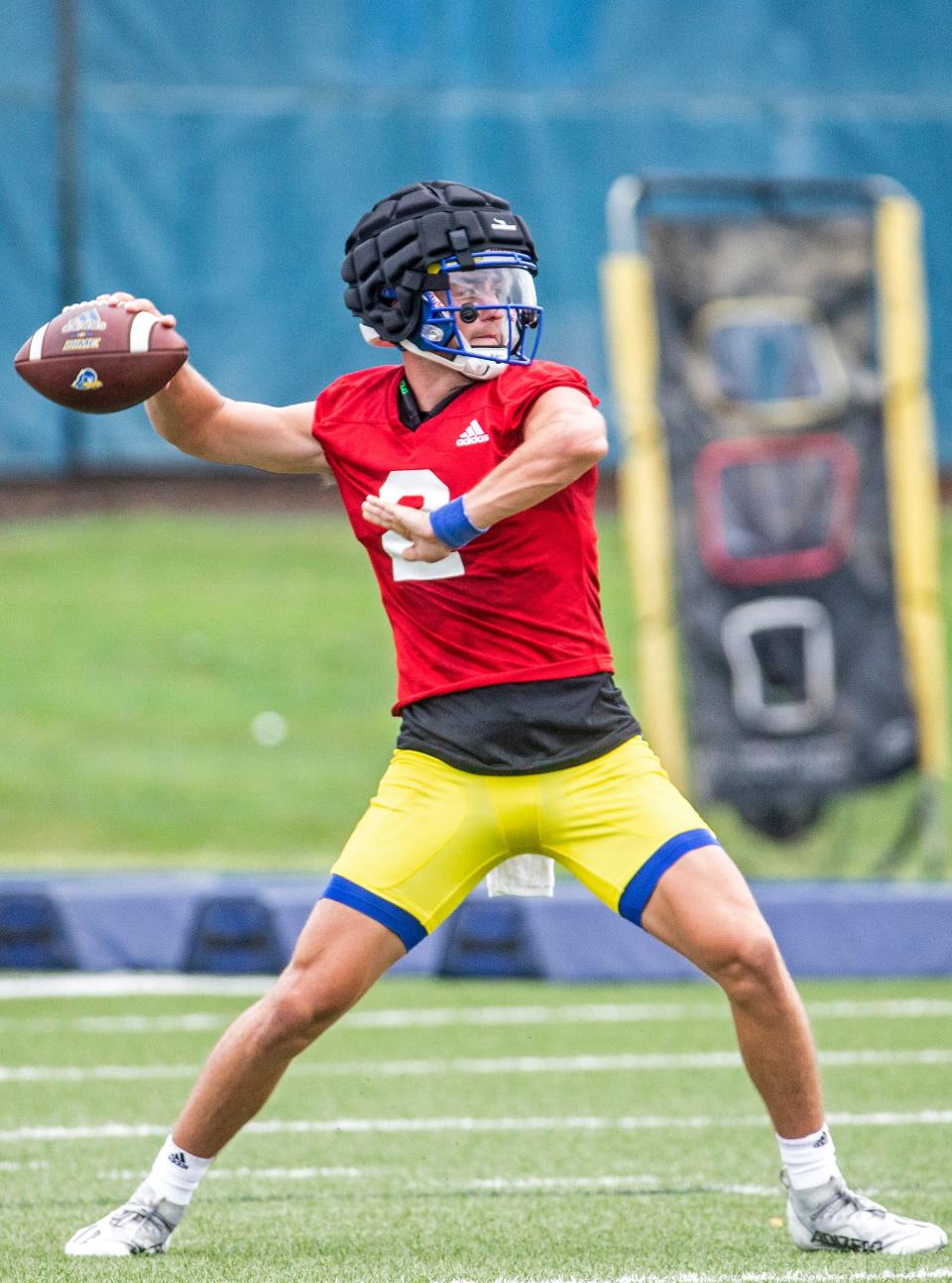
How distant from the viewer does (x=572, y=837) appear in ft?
15.6

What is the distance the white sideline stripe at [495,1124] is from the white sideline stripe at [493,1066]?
0.74 metres

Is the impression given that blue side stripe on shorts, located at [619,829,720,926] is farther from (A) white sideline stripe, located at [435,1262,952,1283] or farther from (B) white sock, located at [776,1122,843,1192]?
(A) white sideline stripe, located at [435,1262,952,1283]

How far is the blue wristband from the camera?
456 centimetres

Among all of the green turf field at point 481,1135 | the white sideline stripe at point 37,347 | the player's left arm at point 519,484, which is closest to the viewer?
the player's left arm at point 519,484

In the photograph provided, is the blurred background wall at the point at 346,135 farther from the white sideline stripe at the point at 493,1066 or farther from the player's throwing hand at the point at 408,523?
the player's throwing hand at the point at 408,523

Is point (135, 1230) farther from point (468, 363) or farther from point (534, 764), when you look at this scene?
point (468, 363)

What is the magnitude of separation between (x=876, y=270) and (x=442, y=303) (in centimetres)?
597

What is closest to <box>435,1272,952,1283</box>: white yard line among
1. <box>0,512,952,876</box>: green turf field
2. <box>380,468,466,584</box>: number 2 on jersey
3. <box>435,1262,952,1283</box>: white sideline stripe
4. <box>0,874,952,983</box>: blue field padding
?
<box>435,1262,952,1283</box>: white sideline stripe

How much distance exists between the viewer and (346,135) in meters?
13.6

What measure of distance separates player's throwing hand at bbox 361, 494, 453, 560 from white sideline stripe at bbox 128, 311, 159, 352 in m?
0.69

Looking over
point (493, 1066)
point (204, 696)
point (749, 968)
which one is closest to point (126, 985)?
point (493, 1066)

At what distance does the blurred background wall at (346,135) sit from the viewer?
524 inches

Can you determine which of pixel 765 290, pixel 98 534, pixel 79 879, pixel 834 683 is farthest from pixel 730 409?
pixel 98 534

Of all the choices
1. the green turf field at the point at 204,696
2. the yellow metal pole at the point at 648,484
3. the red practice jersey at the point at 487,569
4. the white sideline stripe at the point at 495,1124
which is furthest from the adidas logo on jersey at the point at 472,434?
the green turf field at the point at 204,696
